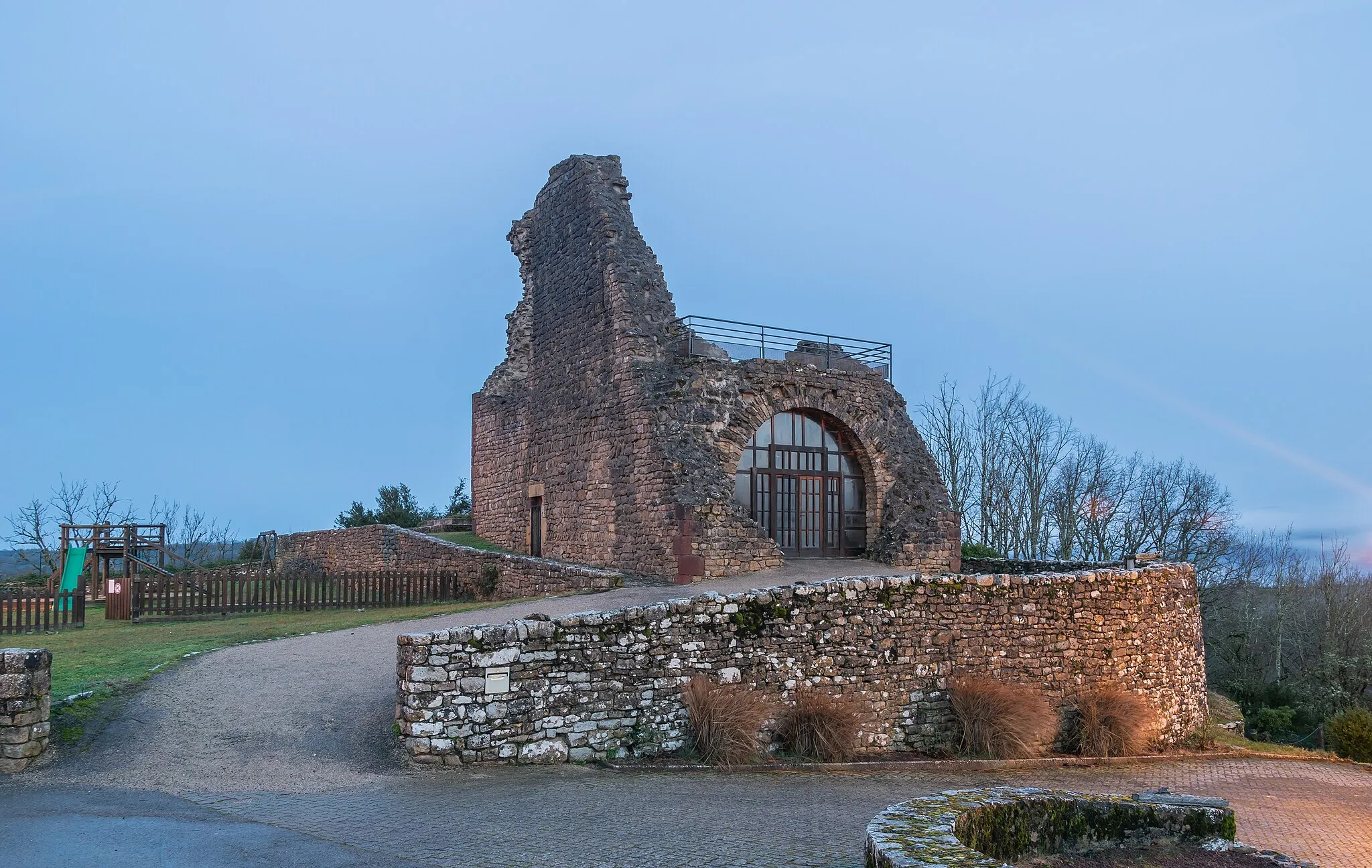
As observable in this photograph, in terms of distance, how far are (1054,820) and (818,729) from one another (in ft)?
17.7

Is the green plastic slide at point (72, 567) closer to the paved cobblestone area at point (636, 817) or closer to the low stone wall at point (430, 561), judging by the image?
the low stone wall at point (430, 561)

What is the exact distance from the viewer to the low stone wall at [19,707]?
916cm

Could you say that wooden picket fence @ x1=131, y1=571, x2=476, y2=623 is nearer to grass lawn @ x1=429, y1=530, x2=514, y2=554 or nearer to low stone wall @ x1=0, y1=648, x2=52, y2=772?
grass lawn @ x1=429, y1=530, x2=514, y2=554

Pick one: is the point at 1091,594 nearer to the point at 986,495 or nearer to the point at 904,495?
the point at 904,495

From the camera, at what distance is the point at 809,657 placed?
1291 centimetres

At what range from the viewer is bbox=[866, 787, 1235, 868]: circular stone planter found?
21.4 feet

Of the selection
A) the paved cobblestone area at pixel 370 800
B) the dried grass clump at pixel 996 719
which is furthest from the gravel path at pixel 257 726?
the dried grass clump at pixel 996 719

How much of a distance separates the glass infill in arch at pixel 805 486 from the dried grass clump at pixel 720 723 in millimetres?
9564

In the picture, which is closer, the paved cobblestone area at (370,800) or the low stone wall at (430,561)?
the paved cobblestone area at (370,800)

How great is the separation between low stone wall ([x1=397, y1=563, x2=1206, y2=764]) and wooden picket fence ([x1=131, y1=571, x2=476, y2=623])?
1270cm

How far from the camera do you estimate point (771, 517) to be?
2198cm

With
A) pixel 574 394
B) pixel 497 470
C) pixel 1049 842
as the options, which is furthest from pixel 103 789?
pixel 497 470

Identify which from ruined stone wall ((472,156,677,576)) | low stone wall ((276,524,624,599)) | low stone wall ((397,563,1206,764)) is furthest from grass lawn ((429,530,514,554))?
low stone wall ((397,563,1206,764))

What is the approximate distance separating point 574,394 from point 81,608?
434 inches
